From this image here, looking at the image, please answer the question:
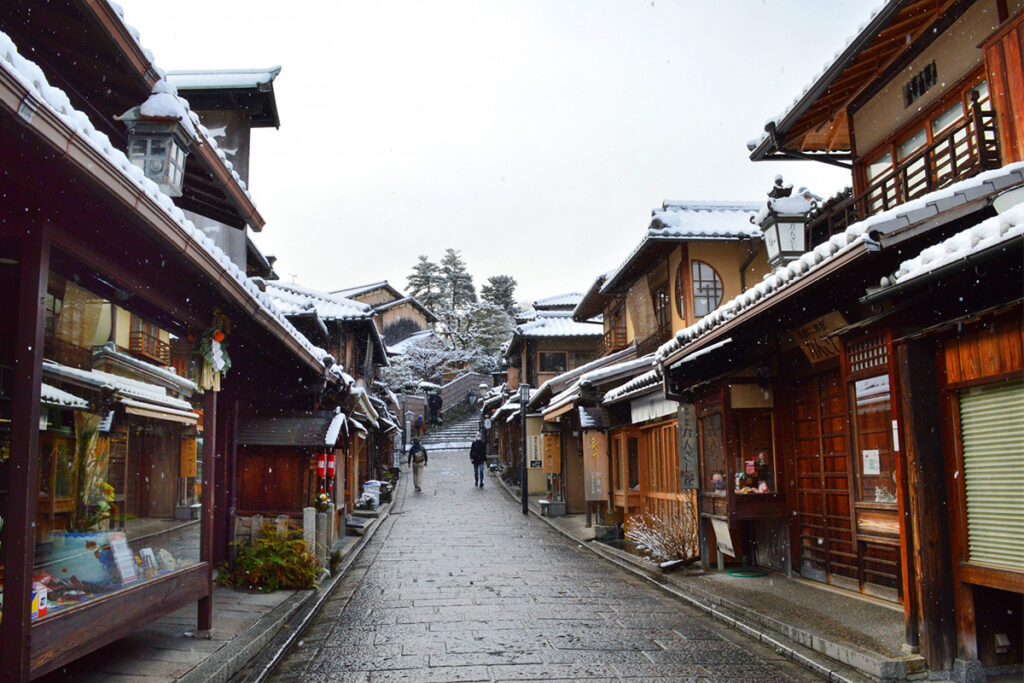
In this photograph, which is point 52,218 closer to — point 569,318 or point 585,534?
point 585,534

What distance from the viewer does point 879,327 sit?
7.70 meters

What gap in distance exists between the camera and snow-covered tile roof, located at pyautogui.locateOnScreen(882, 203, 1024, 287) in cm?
537

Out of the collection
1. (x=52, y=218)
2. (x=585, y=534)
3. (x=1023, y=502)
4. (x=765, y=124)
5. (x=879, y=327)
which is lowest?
(x=585, y=534)

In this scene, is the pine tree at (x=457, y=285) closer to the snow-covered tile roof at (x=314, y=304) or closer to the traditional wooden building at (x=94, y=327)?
the snow-covered tile roof at (x=314, y=304)

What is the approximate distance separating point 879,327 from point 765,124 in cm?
655

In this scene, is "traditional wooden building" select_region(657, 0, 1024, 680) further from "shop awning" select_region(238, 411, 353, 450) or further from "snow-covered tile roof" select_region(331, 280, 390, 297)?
"snow-covered tile roof" select_region(331, 280, 390, 297)

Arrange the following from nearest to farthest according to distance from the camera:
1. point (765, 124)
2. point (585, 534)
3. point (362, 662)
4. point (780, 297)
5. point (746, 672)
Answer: point (746, 672)
point (362, 662)
point (780, 297)
point (765, 124)
point (585, 534)

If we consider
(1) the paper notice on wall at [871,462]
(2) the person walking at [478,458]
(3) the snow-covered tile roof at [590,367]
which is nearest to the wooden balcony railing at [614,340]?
(3) the snow-covered tile roof at [590,367]

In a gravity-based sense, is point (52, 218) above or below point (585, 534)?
above

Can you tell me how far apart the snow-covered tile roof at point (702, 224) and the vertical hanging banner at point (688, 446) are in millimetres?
5375

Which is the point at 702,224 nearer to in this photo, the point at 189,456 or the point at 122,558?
the point at 189,456

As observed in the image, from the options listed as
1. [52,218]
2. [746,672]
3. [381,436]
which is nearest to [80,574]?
[52,218]

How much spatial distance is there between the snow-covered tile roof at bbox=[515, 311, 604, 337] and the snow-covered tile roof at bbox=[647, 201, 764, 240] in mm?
17416

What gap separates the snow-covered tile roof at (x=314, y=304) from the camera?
2477 cm
